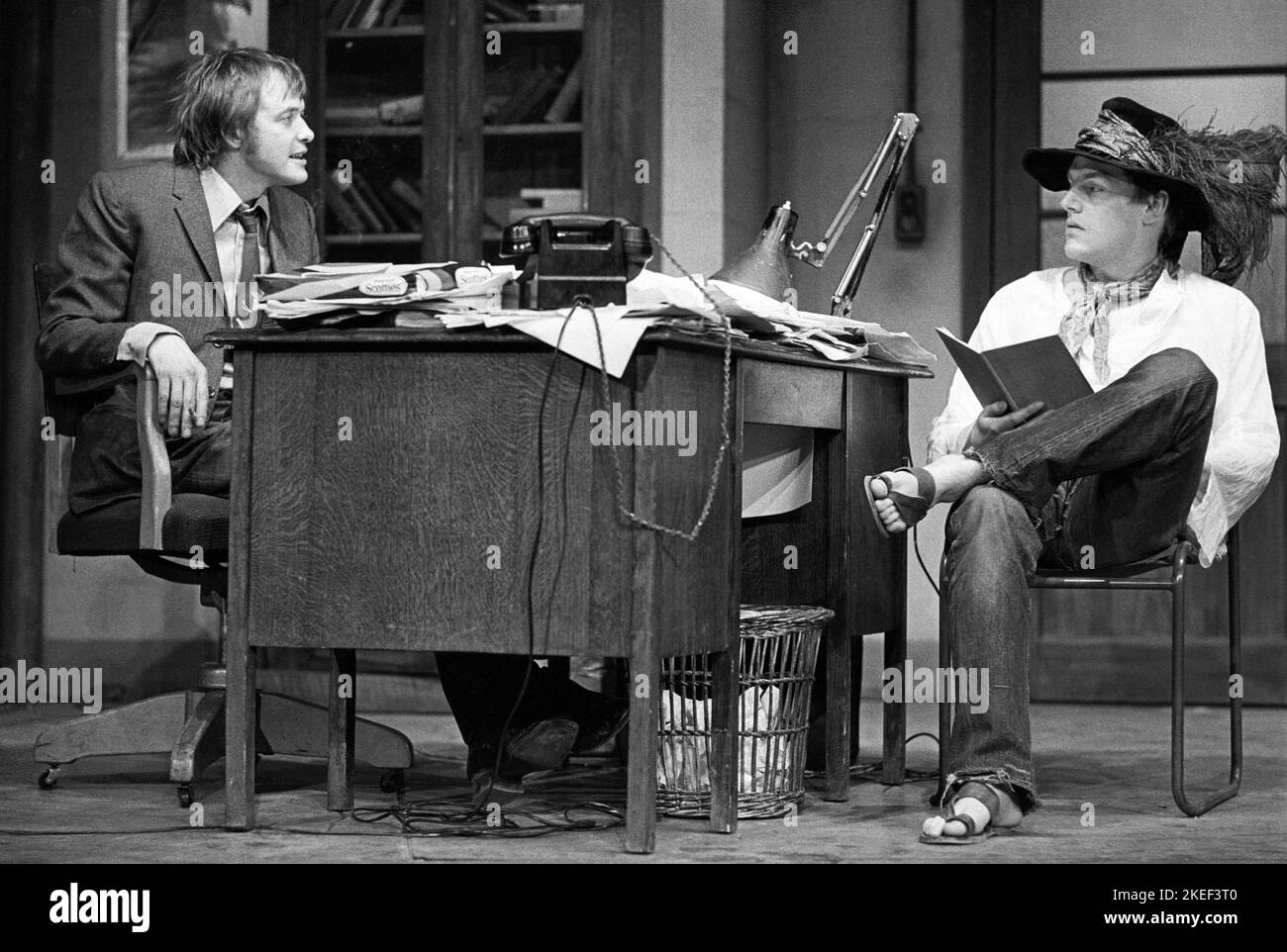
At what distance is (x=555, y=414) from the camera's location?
110 inches

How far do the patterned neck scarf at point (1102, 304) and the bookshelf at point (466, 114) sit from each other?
1.49 m

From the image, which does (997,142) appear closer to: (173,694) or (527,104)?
(527,104)

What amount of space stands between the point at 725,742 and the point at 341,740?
2.30ft

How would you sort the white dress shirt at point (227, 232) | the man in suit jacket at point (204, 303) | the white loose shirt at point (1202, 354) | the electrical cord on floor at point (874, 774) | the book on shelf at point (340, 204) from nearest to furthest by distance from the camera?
the man in suit jacket at point (204, 303) → the white loose shirt at point (1202, 354) → the white dress shirt at point (227, 232) → the electrical cord on floor at point (874, 774) → the book on shelf at point (340, 204)

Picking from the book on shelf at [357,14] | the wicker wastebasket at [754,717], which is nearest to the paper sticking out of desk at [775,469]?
the wicker wastebasket at [754,717]

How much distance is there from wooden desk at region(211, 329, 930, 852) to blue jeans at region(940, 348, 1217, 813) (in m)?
0.40

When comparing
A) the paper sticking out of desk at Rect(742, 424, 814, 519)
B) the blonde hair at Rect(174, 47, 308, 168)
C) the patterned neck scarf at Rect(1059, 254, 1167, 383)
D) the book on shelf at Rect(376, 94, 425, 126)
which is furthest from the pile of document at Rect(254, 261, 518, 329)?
the book on shelf at Rect(376, 94, 425, 126)

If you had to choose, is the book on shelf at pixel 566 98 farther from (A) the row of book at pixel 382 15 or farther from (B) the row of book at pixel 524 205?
(A) the row of book at pixel 382 15

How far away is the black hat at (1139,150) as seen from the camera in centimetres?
352

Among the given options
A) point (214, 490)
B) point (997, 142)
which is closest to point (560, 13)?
point (997, 142)

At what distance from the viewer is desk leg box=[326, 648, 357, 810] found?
10.5 ft
